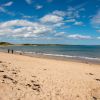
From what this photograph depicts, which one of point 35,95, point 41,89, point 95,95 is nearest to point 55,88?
point 41,89

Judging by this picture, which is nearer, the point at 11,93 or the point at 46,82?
the point at 11,93

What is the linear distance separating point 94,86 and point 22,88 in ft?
15.2

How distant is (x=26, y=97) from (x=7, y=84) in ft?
7.15

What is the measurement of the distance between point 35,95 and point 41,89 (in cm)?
99

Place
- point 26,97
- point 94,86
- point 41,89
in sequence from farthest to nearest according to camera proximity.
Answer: point 94,86 < point 41,89 < point 26,97

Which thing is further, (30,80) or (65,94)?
(30,80)

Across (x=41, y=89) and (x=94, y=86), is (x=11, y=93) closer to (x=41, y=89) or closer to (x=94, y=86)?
(x=41, y=89)

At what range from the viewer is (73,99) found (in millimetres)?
8781

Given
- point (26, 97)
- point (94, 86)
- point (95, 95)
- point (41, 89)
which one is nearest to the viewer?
point (26, 97)

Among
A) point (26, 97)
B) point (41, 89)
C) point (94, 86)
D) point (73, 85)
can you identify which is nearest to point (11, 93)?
point (26, 97)

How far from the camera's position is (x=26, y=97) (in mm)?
8680

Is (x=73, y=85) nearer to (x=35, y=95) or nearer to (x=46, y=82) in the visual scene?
(x=46, y=82)

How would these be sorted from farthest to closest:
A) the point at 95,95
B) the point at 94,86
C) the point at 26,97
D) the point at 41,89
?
1. the point at 94,86
2. the point at 41,89
3. the point at 95,95
4. the point at 26,97

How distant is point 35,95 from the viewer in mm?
9016
